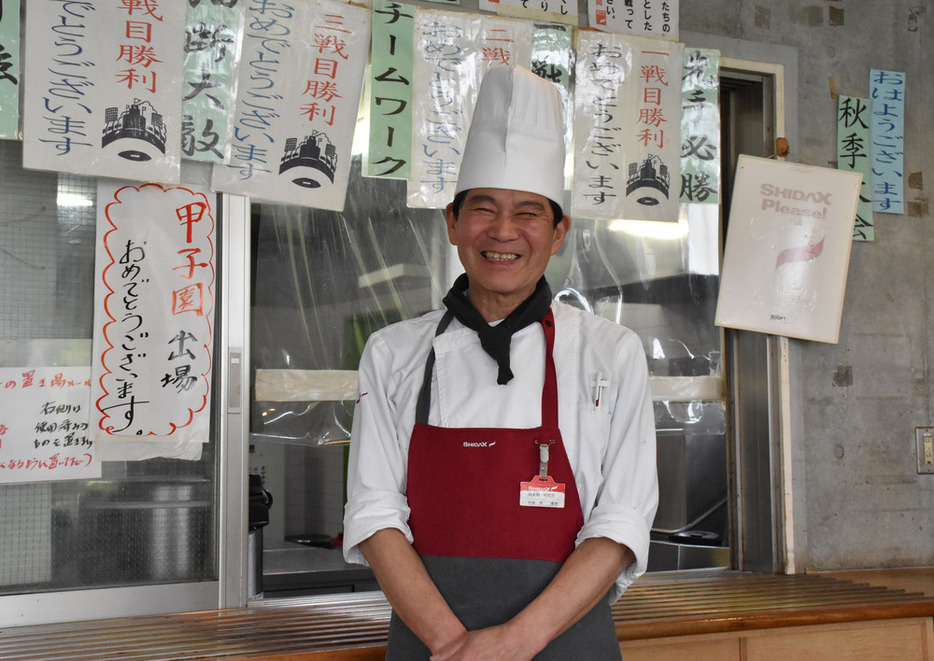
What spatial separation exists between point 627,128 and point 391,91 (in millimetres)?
724

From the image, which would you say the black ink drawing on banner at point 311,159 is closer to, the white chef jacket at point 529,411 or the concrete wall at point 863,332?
the white chef jacket at point 529,411

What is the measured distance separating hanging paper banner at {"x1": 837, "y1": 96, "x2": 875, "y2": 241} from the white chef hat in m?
1.74

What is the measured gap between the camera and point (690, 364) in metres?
2.87

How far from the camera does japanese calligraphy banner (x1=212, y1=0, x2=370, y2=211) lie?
2.38 m

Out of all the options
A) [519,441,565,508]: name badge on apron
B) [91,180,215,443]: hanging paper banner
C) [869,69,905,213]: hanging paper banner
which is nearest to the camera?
[519,441,565,508]: name badge on apron

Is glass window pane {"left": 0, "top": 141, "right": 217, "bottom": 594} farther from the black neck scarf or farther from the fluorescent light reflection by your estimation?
the black neck scarf

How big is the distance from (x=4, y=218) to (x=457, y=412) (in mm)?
1403

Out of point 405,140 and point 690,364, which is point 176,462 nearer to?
point 405,140

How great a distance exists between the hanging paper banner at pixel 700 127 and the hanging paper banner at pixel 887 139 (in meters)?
0.57

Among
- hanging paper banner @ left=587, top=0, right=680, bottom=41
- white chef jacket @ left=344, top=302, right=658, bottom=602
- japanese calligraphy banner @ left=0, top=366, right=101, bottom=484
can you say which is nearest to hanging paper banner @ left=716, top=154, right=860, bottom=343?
hanging paper banner @ left=587, top=0, right=680, bottom=41

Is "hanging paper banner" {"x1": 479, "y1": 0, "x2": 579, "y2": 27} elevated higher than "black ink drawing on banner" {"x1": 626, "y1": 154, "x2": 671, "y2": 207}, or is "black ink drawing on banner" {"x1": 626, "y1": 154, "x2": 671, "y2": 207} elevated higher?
"hanging paper banner" {"x1": 479, "y1": 0, "x2": 579, "y2": 27}

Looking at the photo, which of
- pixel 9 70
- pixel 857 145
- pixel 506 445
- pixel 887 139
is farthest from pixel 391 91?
pixel 887 139

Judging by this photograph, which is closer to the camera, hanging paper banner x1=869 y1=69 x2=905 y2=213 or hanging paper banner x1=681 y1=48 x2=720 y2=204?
hanging paper banner x1=681 y1=48 x2=720 y2=204

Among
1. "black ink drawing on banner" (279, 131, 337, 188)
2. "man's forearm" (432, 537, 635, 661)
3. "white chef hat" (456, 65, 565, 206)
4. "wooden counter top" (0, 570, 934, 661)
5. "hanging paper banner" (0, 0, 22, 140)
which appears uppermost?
"hanging paper banner" (0, 0, 22, 140)
